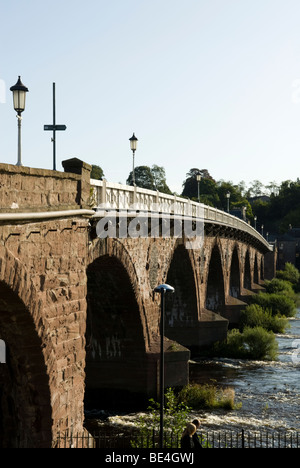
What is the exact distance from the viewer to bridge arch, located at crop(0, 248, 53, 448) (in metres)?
10.6

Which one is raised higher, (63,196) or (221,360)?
(63,196)

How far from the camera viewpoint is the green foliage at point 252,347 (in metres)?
30.6

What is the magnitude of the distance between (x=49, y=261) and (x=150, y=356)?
9.51 m

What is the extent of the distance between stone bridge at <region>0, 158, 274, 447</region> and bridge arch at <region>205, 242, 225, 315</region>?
1315 cm

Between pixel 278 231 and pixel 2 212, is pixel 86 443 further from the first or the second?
pixel 278 231

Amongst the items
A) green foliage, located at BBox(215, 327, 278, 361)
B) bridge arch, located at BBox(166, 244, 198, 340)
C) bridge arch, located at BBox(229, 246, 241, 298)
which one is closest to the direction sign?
bridge arch, located at BBox(166, 244, 198, 340)

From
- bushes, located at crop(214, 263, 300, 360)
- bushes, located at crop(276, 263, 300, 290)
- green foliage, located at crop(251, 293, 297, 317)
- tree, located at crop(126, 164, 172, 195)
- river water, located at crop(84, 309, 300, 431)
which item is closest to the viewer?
river water, located at crop(84, 309, 300, 431)

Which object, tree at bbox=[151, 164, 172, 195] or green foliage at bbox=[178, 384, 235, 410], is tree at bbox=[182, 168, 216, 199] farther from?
green foliage at bbox=[178, 384, 235, 410]

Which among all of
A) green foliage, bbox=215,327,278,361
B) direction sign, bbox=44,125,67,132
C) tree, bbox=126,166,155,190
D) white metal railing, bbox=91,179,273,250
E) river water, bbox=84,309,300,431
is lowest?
river water, bbox=84,309,300,431

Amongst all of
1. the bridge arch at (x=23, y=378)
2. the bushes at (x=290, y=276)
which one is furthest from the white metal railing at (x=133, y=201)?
the bushes at (x=290, y=276)

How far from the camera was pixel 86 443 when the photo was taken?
502 inches

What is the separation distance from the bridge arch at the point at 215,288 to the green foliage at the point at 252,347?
9398 millimetres

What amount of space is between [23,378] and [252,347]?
69.1 ft
